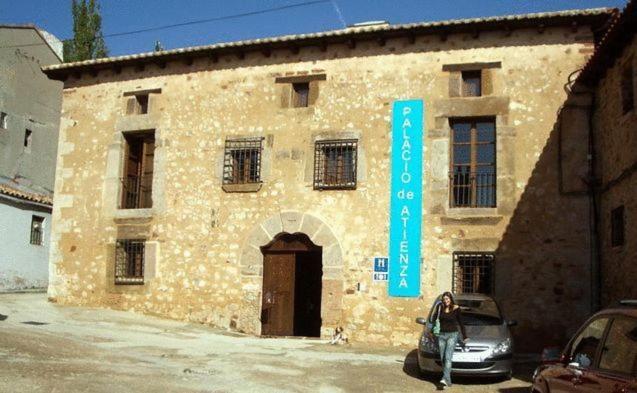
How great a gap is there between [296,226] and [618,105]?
6.95 meters

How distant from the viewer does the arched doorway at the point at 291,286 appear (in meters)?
14.5

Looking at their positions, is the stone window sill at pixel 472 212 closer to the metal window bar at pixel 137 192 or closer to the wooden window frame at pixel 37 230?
the metal window bar at pixel 137 192

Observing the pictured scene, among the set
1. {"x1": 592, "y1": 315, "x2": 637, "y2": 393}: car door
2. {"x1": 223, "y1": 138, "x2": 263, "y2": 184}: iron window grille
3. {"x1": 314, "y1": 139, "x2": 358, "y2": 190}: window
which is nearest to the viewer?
{"x1": 592, "y1": 315, "x2": 637, "y2": 393}: car door

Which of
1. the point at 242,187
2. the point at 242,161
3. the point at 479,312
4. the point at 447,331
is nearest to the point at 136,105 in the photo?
the point at 242,161

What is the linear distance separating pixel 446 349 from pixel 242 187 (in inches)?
277

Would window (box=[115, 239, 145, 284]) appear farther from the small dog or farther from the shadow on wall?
the shadow on wall

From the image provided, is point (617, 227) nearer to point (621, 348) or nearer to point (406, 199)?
point (406, 199)

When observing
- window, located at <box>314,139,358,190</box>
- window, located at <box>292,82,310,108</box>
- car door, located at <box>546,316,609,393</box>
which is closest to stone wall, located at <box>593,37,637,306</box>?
window, located at <box>314,139,358,190</box>

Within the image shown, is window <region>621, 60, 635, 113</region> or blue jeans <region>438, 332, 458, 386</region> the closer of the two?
blue jeans <region>438, 332, 458, 386</region>

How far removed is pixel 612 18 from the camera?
12.7 meters

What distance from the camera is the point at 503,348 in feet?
30.9

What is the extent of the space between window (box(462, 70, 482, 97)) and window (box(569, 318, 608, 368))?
9.43 metres

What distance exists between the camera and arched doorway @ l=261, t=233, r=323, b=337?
14.5 metres

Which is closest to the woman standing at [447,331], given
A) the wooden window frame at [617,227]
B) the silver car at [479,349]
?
the silver car at [479,349]
